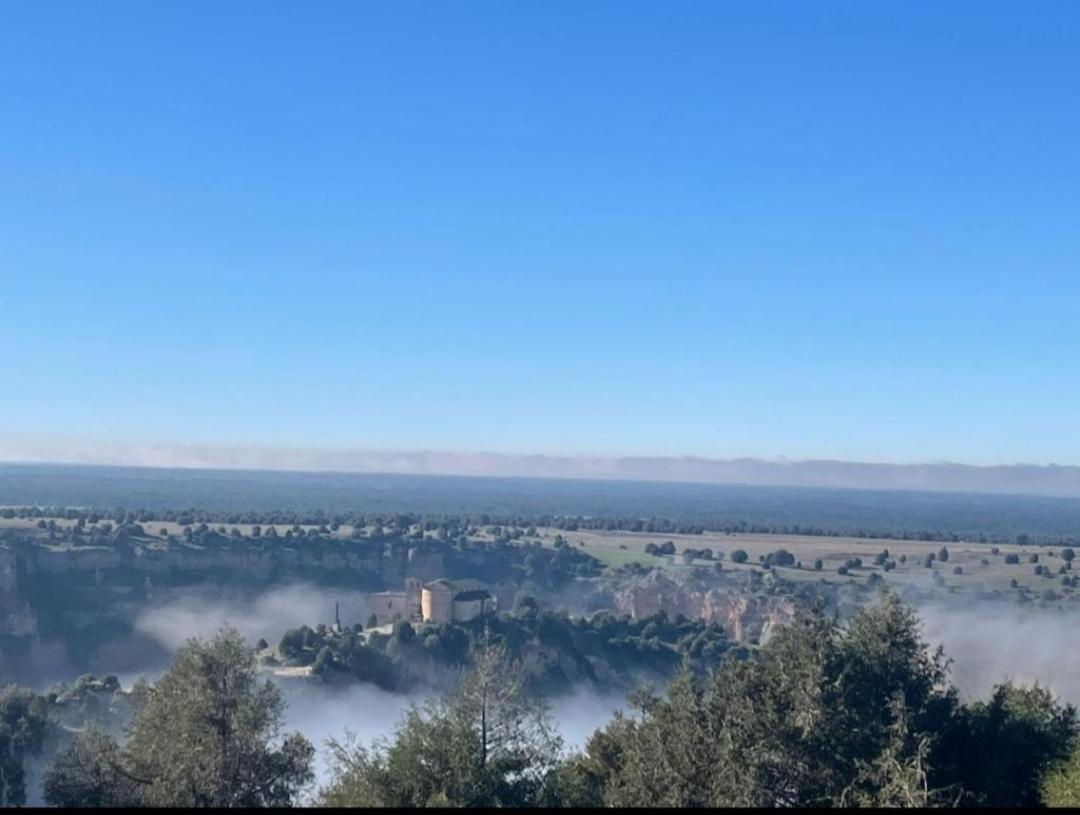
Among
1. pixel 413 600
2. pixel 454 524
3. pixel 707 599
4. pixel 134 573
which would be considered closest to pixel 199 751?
pixel 413 600

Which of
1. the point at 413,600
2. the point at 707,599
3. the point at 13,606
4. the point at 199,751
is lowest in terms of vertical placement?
the point at 13,606

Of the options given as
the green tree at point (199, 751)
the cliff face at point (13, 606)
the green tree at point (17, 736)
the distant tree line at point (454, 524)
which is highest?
the green tree at point (199, 751)

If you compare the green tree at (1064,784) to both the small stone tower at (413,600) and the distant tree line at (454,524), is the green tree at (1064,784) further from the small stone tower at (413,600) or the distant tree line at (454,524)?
the distant tree line at (454,524)

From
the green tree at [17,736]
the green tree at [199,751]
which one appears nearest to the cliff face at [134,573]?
the green tree at [17,736]

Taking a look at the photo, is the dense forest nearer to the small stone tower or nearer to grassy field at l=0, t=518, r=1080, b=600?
the small stone tower

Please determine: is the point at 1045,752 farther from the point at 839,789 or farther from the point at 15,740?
the point at 15,740

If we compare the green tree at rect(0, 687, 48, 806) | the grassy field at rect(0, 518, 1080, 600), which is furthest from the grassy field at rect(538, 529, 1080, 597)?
the green tree at rect(0, 687, 48, 806)

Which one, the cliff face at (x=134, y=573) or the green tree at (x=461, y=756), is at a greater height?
the green tree at (x=461, y=756)

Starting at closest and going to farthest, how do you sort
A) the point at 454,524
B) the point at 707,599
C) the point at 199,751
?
1. the point at 199,751
2. the point at 707,599
3. the point at 454,524

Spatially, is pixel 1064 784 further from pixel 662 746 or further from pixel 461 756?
pixel 461 756
